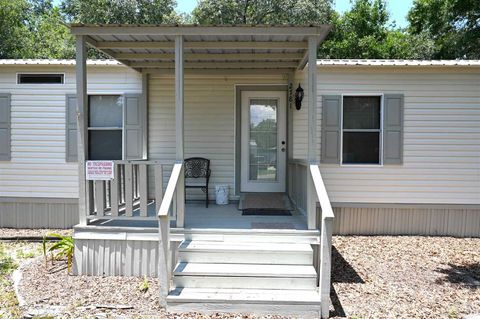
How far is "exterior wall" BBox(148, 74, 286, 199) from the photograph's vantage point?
266 inches

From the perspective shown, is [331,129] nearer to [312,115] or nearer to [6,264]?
[312,115]

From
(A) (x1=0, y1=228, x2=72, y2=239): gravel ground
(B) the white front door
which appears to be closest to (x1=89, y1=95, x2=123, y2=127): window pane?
(A) (x1=0, y1=228, x2=72, y2=239): gravel ground

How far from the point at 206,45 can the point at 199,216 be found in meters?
2.23

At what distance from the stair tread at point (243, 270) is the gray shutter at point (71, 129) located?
3.62 meters

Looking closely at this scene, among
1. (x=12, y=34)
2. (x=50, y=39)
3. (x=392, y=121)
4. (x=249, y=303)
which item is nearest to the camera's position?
(x=249, y=303)

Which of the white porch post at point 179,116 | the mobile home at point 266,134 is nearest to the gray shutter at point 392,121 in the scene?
the mobile home at point 266,134

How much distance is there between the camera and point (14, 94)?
6.68 m

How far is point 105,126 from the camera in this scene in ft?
21.8

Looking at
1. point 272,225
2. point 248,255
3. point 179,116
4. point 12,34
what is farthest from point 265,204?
point 12,34

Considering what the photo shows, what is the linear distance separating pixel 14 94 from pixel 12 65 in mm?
485

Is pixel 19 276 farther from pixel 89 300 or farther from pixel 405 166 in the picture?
pixel 405 166

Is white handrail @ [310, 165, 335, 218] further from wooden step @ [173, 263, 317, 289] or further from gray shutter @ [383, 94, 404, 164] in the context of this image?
gray shutter @ [383, 94, 404, 164]

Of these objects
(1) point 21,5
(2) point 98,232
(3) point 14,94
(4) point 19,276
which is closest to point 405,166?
→ (2) point 98,232

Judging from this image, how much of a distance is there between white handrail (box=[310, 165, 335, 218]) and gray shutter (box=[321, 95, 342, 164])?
7.35 ft
